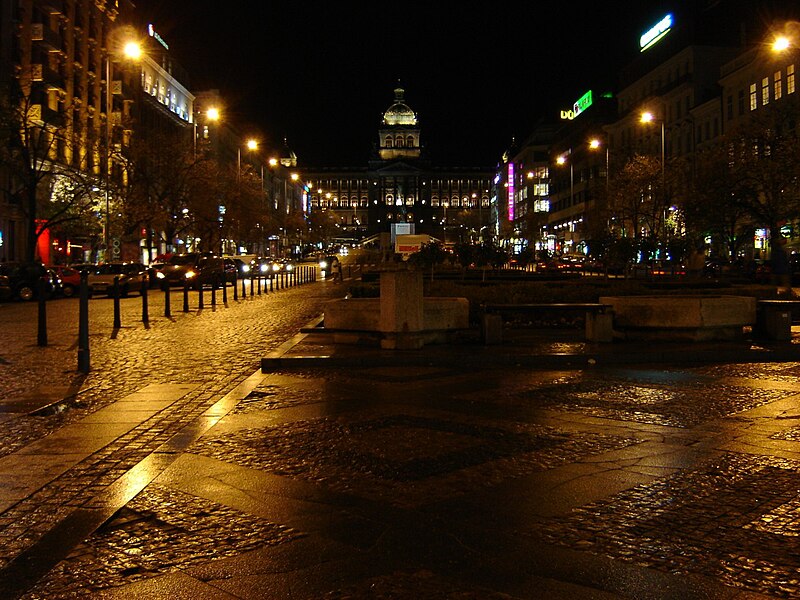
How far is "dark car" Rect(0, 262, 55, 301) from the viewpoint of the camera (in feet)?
108

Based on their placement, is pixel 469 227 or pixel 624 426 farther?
pixel 469 227

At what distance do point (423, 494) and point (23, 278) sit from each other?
31.1m

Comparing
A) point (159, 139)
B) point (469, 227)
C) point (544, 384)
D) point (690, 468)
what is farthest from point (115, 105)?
point (469, 227)

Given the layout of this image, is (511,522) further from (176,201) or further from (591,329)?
(176,201)

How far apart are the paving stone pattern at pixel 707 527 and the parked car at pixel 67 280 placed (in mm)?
33972

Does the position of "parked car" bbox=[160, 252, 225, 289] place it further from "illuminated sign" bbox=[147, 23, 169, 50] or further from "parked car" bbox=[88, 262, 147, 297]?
"illuminated sign" bbox=[147, 23, 169, 50]

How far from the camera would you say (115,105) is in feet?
220

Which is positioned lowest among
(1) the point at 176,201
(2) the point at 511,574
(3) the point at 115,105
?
(2) the point at 511,574

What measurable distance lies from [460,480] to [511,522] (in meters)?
1.04

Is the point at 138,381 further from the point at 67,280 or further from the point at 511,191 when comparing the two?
the point at 511,191

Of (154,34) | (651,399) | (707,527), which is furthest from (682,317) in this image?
(154,34)

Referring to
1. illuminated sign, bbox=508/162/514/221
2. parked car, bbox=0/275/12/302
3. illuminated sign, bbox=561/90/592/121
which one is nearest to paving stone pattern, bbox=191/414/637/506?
parked car, bbox=0/275/12/302

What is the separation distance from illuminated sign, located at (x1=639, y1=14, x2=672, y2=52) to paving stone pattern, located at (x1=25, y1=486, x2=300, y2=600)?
80.3 metres

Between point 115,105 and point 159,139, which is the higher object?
point 115,105
